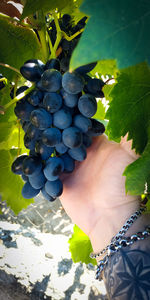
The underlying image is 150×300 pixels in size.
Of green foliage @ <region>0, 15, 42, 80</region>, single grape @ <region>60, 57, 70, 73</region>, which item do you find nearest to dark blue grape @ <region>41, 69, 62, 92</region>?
single grape @ <region>60, 57, 70, 73</region>

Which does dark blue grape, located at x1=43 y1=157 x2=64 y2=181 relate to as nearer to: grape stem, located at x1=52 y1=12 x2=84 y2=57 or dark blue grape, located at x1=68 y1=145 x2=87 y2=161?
dark blue grape, located at x1=68 y1=145 x2=87 y2=161

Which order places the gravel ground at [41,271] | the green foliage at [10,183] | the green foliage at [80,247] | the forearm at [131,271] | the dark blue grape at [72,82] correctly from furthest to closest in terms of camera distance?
the gravel ground at [41,271] < the green foliage at [80,247] < the green foliage at [10,183] < the forearm at [131,271] < the dark blue grape at [72,82]

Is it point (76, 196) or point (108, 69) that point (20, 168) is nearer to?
point (76, 196)

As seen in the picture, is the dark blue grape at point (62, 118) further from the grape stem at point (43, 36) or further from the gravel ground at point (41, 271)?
the gravel ground at point (41, 271)

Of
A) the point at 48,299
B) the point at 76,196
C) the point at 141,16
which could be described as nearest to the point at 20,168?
the point at 76,196

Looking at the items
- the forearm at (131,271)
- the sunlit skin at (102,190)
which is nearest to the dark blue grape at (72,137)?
the sunlit skin at (102,190)

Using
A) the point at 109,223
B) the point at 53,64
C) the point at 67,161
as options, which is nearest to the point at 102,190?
the point at 109,223

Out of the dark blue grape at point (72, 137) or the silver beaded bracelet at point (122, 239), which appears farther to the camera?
the silver beaded bracelet at point (122, 239)

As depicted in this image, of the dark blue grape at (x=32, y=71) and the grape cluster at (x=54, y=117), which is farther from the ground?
the dark blue grape at (x=32, y=71)
